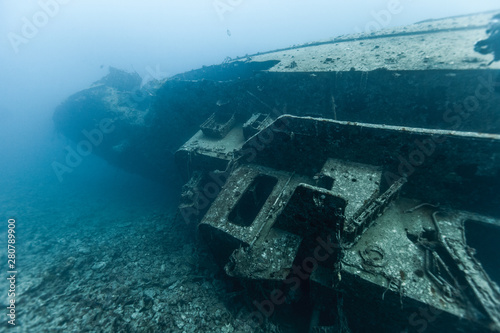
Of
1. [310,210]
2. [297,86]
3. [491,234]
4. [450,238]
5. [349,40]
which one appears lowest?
[491,234]

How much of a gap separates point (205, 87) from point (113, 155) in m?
9.41

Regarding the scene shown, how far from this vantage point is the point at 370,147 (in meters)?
5.41

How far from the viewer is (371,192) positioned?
4918mm

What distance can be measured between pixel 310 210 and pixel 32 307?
8.54 meters

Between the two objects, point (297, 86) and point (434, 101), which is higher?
point (297, 86)

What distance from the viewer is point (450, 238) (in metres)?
4.34

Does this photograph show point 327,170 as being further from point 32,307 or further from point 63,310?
point 32,307

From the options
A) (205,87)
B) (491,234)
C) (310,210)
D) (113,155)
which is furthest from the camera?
(113,155)

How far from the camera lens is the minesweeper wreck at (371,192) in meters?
3.94

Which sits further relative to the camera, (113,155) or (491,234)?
(113,155)

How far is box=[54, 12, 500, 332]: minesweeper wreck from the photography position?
3.94 meters

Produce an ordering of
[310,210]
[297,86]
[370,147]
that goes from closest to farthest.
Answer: [310,210] → [370,147] → [297,86]

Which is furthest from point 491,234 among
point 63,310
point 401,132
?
point 63,310

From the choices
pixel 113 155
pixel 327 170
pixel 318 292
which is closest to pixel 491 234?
pixel 327 170
